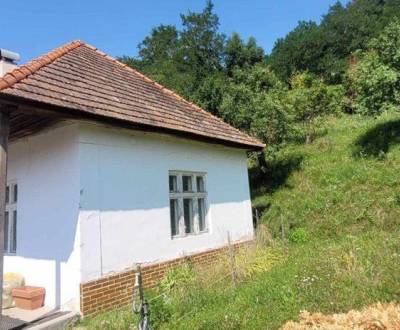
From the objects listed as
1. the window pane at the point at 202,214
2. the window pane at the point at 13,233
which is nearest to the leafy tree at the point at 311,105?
the window pane at the point at 202,214

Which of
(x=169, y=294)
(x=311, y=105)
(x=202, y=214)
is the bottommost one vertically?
(x=169, y=294)

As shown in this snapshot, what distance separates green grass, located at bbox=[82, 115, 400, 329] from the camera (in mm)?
5383

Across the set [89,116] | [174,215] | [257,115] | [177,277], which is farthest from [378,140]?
[89,116]

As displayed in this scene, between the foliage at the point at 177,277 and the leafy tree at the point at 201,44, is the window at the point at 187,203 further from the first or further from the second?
the leafy tree at the point at 201,44

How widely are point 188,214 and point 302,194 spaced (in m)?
6.96

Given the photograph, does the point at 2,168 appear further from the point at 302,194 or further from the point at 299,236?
the point at 302,194

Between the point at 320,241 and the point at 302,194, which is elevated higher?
the point at 302,194

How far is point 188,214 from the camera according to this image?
941 centimetres

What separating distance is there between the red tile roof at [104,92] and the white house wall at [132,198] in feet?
1.35

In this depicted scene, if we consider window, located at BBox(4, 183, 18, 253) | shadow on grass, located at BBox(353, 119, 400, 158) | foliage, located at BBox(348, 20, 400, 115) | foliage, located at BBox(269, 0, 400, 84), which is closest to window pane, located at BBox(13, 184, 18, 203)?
window, located at BBox(4, 183, 18, 253)

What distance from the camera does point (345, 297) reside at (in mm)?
5199

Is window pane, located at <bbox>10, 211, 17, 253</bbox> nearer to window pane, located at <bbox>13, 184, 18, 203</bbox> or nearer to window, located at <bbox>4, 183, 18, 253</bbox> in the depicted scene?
window, located at <bbox>4, 183, 18, 253</bbox>

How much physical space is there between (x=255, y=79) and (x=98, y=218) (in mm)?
16737

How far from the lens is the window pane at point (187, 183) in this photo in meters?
9.41
